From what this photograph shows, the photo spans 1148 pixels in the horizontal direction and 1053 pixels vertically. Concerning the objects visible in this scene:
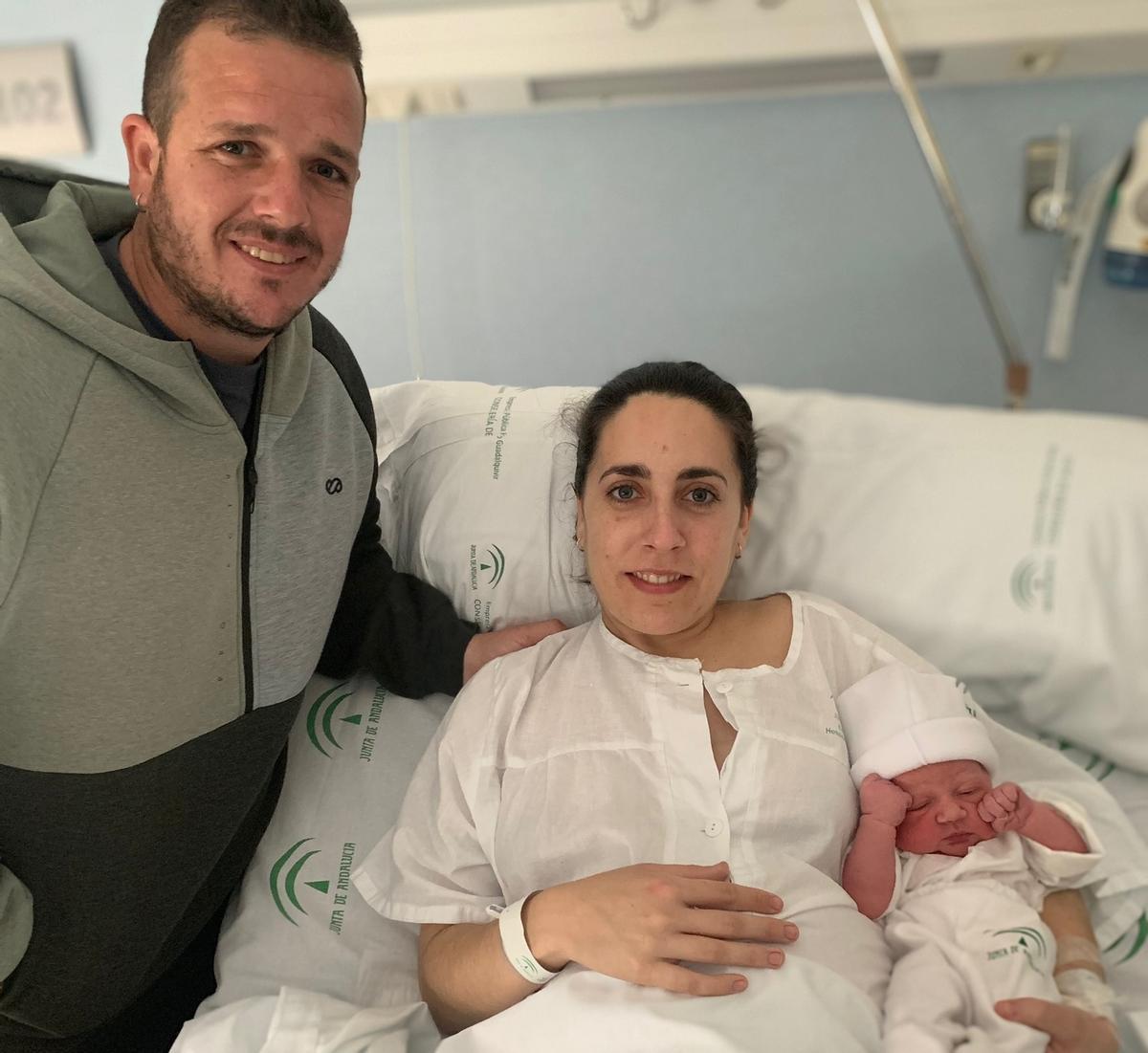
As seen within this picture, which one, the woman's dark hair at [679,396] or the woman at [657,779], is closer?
the woman at [657,779]

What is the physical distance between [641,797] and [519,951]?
257 millimetres

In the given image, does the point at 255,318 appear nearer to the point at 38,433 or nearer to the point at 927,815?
the point at 38,433

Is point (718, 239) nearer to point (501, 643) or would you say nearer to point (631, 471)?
point (631, 471)

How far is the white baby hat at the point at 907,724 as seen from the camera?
1.38 meters

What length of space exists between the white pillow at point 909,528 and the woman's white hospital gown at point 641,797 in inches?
8.0

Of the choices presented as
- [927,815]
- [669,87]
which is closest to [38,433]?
[927,815]

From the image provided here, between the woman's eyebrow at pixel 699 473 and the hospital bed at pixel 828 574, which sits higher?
the woman's eyebrow at pixel 699 473

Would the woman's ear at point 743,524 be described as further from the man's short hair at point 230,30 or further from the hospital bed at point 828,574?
the man's short hair at point 230,30

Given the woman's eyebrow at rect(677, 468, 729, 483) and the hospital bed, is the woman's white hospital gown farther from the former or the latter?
the woman's eyebrow at rect(677, 468, 729, 483)

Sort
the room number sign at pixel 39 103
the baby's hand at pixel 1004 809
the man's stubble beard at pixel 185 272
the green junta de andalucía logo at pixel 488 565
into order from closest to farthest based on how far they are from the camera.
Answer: the man's stubble beard at pixel 185 272 < the baby's hand at pixel 1004 809 < the green junta de andalucía logo at pixel 488 565 < the room number sign at pixel 39 103

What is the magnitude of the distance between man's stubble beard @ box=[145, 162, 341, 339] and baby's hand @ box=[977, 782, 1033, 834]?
1140 millimetres

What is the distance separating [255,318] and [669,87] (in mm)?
1617

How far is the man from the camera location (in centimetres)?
116

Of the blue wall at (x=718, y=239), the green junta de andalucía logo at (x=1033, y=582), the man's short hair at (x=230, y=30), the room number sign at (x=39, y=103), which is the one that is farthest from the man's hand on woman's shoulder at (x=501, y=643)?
the room number sign at (x=39, y=103)
